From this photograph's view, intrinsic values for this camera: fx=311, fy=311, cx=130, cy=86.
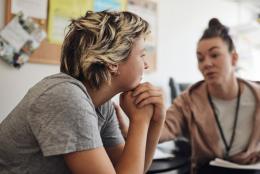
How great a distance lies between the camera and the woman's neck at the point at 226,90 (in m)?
1.42

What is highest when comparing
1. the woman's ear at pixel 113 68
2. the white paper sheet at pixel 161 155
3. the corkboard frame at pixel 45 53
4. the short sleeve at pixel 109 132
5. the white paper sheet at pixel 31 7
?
the white paper sheet at pixel 31 7

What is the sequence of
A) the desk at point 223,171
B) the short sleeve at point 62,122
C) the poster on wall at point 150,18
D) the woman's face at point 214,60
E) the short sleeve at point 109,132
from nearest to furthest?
the short sleeve at point 62,122, the short sleeve at point 109,132, the desk at point 223,171, the woman's face at point 214,60, the poster on wall at point 150,18

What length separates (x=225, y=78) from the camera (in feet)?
4.60

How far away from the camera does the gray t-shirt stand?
652 millimetres

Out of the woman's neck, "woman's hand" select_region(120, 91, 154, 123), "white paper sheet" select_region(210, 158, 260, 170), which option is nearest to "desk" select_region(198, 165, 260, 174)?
"white paper sheet" select_region(210, 158, 260, 170)

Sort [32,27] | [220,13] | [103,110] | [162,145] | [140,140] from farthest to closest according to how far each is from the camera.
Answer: [220,13] → [162,145] → [32,27] → [103,110] → [140,140]

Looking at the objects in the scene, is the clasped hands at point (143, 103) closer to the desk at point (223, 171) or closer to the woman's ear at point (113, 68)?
the woman's ear at point (113, 68)

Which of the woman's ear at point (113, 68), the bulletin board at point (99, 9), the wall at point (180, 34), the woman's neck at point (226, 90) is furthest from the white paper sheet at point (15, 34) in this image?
the woman's neck at point (226, 90)

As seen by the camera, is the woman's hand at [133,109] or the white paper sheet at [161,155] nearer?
the woman's hand at [133,109]

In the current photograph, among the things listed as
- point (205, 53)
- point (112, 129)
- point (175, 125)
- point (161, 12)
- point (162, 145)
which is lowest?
point (162, 145)

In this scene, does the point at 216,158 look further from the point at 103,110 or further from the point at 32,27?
the point at 32,27

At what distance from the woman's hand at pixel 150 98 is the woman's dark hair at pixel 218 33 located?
0.63 m

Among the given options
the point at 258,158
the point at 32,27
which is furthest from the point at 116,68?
the point at 258,158

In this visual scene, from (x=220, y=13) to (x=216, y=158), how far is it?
1.17m
